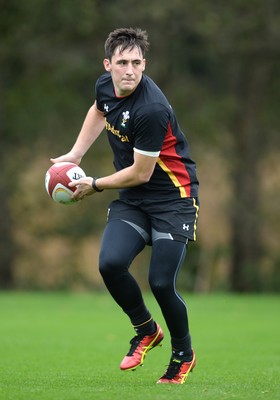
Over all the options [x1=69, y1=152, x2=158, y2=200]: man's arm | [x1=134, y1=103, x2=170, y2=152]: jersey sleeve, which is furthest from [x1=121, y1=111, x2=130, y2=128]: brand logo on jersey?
[x1=69, y1=152, x2=158, y2=200]: man's arm

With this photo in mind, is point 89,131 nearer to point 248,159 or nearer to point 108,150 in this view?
point 108,150

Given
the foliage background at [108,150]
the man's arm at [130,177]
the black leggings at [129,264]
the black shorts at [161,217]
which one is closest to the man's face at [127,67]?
the man's arm at [130,177]

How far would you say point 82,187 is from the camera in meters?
7.12

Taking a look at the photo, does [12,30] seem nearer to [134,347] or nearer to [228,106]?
[228,106]

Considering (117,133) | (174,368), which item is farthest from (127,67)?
(174,368)

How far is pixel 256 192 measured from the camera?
2603cm

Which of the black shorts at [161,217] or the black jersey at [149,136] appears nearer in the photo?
the black jersey at [149,136]

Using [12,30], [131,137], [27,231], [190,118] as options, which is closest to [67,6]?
[12,30]

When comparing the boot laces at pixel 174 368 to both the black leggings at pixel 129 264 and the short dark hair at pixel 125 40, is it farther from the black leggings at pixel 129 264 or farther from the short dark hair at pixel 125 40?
the short dark hair at pixel 125 40

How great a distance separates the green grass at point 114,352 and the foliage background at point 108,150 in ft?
17.9

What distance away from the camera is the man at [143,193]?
6.86m

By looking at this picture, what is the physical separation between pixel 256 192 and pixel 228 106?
2.64 meters

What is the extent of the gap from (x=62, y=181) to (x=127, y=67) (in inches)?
41.0

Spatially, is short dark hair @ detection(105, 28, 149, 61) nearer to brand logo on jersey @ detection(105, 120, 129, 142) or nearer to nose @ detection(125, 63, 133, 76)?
nose @ detection(125, 63, 133, 76)
